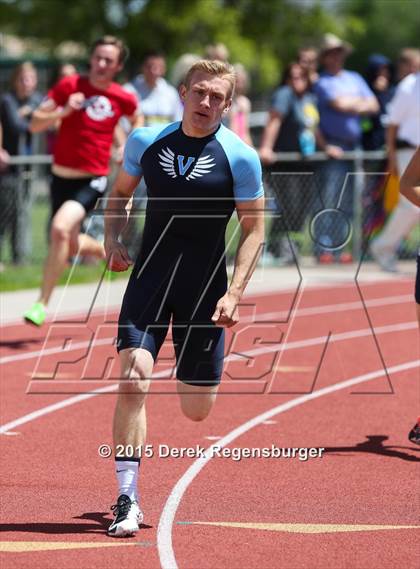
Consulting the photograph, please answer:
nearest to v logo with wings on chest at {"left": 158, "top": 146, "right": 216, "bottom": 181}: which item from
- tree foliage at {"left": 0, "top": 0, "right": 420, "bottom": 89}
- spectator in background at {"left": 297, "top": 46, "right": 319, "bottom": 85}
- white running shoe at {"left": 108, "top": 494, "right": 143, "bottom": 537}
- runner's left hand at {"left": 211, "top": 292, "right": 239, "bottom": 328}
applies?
runner's left hand at {"left": 211, "top": 292, "right": 239, "bottom": 328}

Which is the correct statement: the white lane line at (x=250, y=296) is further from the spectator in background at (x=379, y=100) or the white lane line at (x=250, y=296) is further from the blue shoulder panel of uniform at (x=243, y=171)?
the blue shoulder panel of uniform at (x=243, y=171)

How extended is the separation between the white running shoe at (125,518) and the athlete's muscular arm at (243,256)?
921mm

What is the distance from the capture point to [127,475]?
6.18 metres

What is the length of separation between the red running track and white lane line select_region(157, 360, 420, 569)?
0.01m

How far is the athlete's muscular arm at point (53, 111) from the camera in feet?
37.3

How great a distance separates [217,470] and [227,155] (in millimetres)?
1862

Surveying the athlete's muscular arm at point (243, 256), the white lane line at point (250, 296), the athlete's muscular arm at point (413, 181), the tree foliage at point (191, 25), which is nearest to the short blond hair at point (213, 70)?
the athlete's muscular arm at point (243, 256)

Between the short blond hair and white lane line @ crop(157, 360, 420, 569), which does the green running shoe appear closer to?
white lane line @ crop(157, 360, 420, 569)

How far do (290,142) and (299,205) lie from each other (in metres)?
0.84

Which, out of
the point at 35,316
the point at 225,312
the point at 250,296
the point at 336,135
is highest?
the point at 225,312

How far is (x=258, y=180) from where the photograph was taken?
21.3 ft

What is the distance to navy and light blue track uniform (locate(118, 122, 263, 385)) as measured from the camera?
21.1 feet

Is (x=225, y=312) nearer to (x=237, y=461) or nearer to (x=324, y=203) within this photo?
(x=237, y=461)

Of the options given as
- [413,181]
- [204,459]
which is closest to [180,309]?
[204,459]
